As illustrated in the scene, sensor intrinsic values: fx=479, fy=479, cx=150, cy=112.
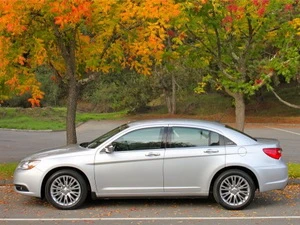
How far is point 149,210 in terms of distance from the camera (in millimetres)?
7668

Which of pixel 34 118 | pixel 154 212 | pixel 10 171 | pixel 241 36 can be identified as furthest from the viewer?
pixel 34 118

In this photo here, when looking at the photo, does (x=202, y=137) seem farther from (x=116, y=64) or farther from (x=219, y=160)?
(x=116, y=64)

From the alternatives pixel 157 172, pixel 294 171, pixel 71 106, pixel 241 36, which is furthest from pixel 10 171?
pixel 241 36

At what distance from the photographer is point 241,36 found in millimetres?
11664

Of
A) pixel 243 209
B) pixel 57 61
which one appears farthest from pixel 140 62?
pixel 243 209

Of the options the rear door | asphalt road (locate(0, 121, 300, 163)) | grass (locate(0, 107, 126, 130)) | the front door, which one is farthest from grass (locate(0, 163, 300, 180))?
grass (locate(0, 107, 126, 130))

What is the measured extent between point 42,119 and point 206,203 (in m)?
24.6

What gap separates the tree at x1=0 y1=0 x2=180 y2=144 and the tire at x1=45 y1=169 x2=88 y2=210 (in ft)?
7.29

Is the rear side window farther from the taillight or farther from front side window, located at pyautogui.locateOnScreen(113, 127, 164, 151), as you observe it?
the taillight

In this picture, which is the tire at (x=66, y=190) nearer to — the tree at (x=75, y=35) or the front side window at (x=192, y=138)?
the front side window at (x=192, y=138)

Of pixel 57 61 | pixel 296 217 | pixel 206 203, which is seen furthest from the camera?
pixel 57 61

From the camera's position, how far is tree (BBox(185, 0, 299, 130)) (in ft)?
34.3

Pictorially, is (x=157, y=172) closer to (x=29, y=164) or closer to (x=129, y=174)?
(x=129, y=174)

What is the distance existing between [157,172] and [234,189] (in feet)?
4.15
